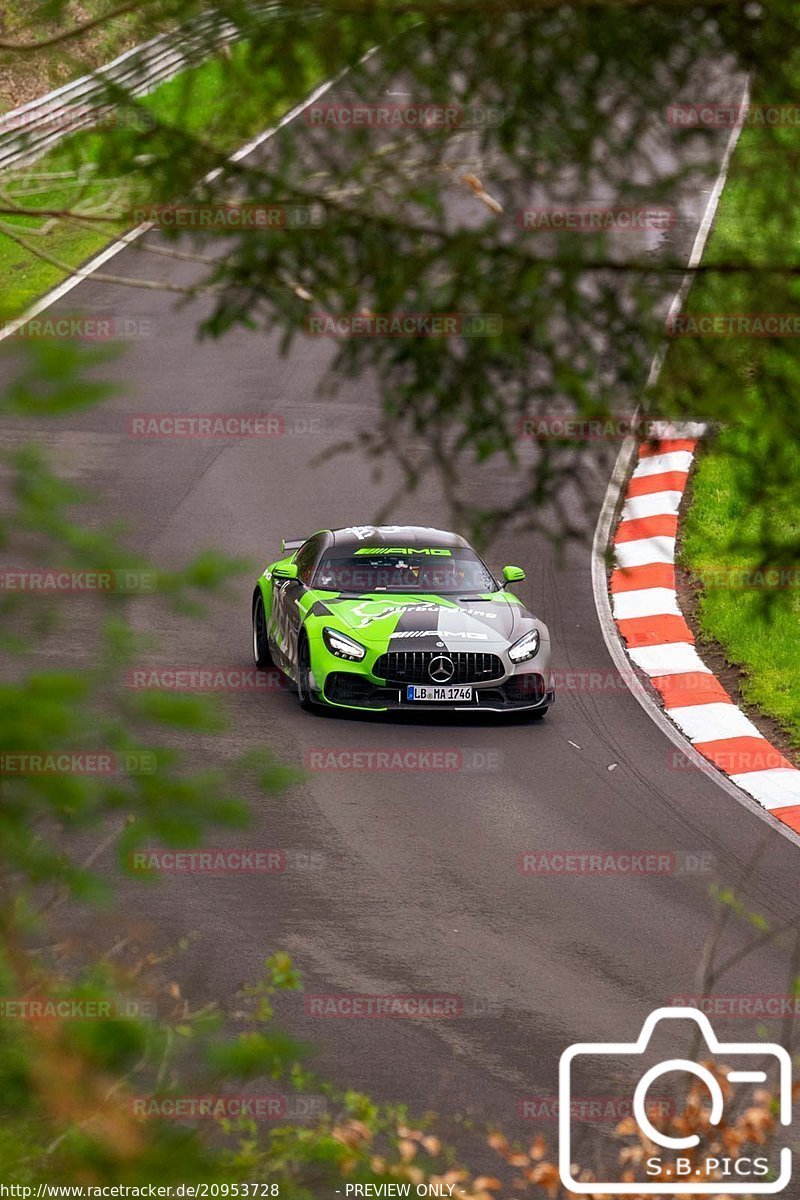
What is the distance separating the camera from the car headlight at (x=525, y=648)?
41.4ft

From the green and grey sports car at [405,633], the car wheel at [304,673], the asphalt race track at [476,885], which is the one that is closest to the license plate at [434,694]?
the green and grey sports car at [405,633]

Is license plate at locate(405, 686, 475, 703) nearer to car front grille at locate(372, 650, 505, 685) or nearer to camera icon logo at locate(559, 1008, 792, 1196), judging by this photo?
car front grille at locate(372, 650, 505, 685)

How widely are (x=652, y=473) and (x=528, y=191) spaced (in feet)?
49.8

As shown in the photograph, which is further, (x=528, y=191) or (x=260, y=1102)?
(x=260, y=1102)

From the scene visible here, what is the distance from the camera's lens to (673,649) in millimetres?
14898

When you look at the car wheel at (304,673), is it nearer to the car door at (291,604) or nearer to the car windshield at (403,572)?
the car door at (291,604)

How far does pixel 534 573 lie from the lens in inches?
667

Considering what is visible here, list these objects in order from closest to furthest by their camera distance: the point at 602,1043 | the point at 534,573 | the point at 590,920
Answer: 1. the point at 602,1043
2. the point at 590,920
3. the point at 534,573

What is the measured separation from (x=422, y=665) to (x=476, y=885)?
3014mm

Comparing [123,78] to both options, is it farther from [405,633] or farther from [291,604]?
[291,604]

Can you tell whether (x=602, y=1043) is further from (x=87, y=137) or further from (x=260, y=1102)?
(x=87, y=137)

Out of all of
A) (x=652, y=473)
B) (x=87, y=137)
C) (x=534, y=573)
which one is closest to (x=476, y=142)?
(x=87, y=137)

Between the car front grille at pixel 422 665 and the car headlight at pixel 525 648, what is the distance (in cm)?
15

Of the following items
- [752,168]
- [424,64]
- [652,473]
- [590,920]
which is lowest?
[652,473]
